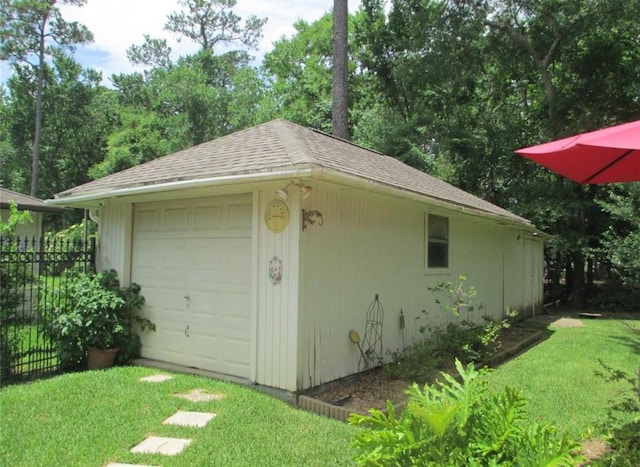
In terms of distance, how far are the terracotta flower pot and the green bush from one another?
4.99 metres

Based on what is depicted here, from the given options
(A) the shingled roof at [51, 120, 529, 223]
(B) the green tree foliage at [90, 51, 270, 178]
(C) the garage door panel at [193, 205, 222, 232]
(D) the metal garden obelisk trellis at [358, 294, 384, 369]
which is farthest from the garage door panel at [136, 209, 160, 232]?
(B) the green tree foliage at [90, 51, 270, 178]

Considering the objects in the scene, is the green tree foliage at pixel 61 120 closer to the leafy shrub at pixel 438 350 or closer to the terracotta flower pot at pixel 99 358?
the terracotta flower pot at pixel 99 358

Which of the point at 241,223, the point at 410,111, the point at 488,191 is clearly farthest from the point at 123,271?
the point at 410,111

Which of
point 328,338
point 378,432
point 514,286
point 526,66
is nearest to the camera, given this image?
point 378,432

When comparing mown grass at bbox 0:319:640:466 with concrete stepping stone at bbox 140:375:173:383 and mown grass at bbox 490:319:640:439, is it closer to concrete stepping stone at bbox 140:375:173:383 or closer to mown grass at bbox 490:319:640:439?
mown grass at bbox 490:319:640:439

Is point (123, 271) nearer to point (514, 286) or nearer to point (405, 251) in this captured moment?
point (405, 251)

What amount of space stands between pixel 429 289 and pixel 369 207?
222cm

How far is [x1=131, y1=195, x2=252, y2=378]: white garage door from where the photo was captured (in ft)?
18.5

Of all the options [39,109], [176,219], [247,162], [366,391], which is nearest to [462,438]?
[366,391]

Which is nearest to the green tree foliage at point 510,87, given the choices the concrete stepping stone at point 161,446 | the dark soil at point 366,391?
the dark soil at point 366,391

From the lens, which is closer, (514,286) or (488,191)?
(514,286)

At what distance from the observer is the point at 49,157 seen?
29672mm

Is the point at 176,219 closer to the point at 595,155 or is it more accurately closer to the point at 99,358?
the point at 99,358

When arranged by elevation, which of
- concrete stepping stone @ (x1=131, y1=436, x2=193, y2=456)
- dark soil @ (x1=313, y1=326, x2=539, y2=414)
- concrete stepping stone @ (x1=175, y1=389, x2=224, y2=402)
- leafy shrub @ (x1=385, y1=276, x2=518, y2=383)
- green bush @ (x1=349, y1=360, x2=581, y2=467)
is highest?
green bush @ (x1=349, y1=360, x2=581, y2=467)
